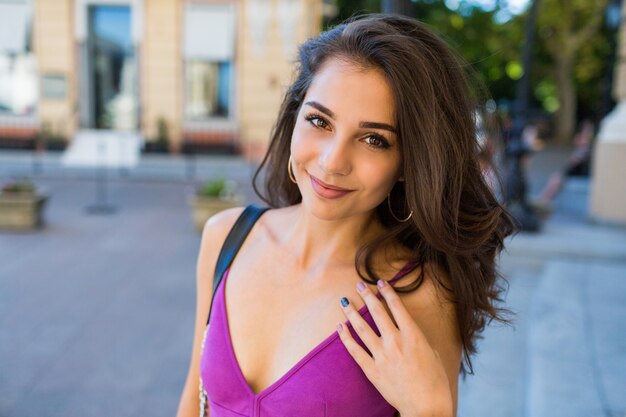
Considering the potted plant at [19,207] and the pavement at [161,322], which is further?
the potted plant at [19,207]

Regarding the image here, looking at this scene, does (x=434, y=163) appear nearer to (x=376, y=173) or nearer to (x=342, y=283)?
(x=376, y=173)

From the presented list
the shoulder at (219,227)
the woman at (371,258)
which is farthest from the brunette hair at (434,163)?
the shoulder at (219,227)

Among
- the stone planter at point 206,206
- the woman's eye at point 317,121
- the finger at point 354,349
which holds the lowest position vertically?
the stone planter at point 206,206

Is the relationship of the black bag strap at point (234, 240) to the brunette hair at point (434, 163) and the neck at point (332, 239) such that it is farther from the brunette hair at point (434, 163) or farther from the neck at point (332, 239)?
the brunette hair at point (434, 163)

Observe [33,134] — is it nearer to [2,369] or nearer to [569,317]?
[2,369]

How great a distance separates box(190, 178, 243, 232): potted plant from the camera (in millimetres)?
7824

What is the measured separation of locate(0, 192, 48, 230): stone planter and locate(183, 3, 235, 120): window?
8787 mm

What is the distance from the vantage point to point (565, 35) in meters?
24.1

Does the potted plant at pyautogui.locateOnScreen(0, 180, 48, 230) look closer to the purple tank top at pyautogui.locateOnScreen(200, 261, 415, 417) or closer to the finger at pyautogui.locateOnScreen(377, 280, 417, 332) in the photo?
the purple tank top at pyautogui.locateOnScreen(200, 261, 415, 417)

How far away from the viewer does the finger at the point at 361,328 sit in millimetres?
1355

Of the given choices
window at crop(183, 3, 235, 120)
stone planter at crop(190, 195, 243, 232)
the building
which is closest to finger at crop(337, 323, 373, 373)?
stone planter at crop(190, 195, 243, 232)

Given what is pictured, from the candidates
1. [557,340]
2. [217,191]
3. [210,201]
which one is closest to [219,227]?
[557,340]

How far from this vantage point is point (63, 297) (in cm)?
539

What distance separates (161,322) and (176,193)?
6.98 m
